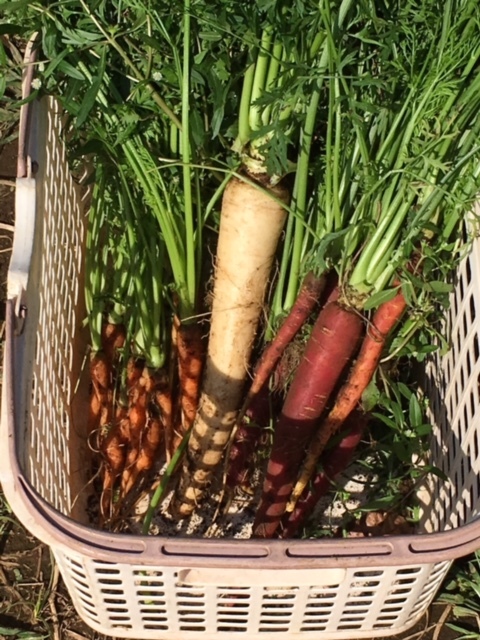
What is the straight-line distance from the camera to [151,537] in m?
0.98

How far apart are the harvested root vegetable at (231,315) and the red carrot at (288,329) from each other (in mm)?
43

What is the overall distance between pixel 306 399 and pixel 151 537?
46 centimetres

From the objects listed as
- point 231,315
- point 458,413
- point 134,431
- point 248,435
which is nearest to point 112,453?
point 134,431

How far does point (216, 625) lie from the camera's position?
50.9 inches

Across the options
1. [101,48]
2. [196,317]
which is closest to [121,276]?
[196,317]

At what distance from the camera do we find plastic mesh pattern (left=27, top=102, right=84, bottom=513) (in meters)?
1.23

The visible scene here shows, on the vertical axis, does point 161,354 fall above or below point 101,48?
below

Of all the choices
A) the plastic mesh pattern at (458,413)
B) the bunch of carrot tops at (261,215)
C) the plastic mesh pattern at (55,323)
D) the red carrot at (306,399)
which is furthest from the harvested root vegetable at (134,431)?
the plastic mesh pattern at (458,413)

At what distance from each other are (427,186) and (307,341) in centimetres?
38

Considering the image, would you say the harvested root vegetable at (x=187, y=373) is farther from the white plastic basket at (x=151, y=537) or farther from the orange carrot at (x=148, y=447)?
the white plastic basket at (x=151, y=537)

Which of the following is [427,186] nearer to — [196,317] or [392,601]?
[196,317]

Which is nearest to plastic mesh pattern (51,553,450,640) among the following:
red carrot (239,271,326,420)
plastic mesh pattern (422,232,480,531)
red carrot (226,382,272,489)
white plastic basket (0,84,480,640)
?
white plastic basket (0,84,480,640)

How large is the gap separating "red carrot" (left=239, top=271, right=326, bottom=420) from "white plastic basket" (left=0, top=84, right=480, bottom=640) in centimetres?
28

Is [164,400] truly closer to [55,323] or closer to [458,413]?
[55,323]
